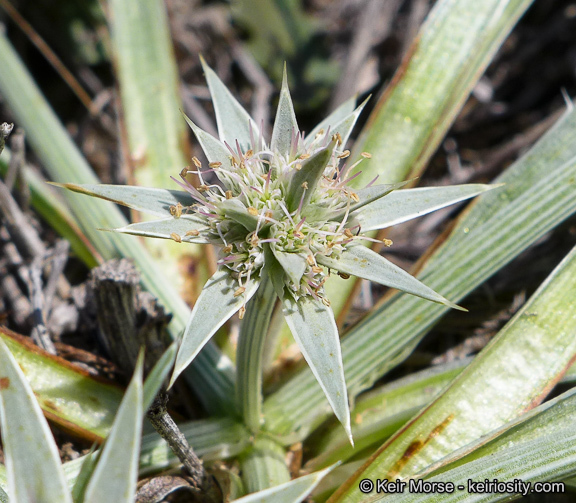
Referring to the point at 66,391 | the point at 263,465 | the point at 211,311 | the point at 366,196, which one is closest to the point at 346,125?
the point at 366,196

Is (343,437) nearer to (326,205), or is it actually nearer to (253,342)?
(253,342)

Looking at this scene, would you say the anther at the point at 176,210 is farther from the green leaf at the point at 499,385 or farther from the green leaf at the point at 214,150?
the green leaf at the point at 499,385

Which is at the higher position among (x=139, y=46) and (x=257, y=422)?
(x=139, y=46)

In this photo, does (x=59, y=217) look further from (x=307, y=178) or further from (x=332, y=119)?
(x=307, y=178)

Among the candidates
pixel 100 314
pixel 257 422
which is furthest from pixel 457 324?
pixel 100 314

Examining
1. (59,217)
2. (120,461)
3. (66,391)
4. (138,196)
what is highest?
(59,217)

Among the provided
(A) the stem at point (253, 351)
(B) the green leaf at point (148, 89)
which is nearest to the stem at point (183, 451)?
(A) the stem at point (253, 351)
